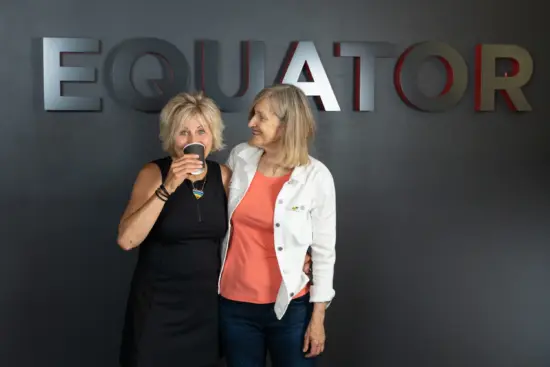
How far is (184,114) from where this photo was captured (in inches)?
88.7

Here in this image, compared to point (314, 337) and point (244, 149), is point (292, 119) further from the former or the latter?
point (314, 337)

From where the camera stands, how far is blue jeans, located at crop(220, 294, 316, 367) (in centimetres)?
230

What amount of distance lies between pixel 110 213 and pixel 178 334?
1228 millimetres

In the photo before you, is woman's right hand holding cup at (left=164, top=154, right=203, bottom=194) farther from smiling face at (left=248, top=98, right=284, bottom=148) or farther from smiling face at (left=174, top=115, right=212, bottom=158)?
smiling face at (left=248, top=98, right=284, bottom=148)

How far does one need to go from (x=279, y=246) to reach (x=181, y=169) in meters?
0.47

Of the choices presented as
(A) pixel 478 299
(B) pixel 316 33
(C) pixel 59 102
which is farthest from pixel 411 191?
(C) pixel 59 102

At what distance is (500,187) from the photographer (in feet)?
11.3

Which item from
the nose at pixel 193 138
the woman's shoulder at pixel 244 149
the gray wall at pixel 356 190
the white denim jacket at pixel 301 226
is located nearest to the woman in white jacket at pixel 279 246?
the white denim jacket at pixel 301 226

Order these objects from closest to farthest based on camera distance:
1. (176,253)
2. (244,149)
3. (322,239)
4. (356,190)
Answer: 1. (176,253)
2. (322,239)
3. (244,149)
4. (356,190)

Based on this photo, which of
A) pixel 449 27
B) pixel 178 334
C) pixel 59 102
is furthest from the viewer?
pixel 449 27

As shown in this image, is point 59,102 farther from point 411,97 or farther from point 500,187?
point 500,187

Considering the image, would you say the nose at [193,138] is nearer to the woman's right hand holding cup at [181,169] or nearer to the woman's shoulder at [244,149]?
the woman's right hand holding cup at [181,169]

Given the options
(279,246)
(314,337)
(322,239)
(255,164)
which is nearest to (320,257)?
(322,239)

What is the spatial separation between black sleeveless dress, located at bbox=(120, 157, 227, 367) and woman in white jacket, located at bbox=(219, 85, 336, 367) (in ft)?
0.29
